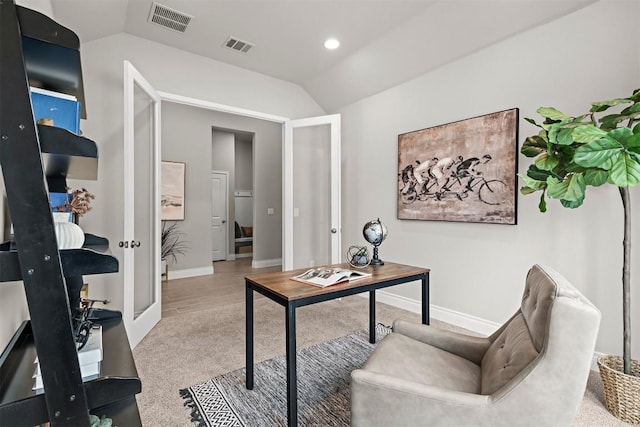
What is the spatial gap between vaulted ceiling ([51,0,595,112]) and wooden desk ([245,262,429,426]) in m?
2.16

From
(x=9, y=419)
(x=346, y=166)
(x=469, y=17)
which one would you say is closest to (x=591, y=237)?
(x=469, y=17)

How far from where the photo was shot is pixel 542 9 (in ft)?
8.05

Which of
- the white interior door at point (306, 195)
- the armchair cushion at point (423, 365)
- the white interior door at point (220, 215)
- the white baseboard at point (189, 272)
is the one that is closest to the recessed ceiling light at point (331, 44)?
the white interior door at point (306, 195)

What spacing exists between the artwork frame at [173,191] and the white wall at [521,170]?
3338 mm

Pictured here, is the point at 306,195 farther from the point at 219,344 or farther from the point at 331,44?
the point at 219,344

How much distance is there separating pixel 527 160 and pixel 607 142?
1.12 meters

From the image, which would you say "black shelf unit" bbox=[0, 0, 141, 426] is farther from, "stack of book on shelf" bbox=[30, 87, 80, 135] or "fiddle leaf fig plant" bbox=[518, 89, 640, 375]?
"fiddle leaf fig plant" bbox=[518, 89, 640, 375]

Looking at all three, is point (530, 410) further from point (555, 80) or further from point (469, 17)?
point (469, 17)

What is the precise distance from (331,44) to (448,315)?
307 cm

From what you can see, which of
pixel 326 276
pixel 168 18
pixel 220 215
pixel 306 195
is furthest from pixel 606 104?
pixel 220 215

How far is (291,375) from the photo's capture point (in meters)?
1.63

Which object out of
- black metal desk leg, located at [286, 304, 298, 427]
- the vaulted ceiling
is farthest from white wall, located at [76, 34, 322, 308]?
black metal desk leg, located at [286, 304, 298, 427]

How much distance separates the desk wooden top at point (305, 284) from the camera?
5.71 ft

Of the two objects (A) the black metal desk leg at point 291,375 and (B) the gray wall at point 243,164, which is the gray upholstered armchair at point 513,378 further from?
(B) the gray wall at point 243,164
